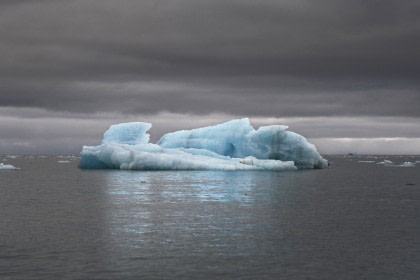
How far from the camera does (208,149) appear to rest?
251 feet

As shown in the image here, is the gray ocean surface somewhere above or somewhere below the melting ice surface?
below

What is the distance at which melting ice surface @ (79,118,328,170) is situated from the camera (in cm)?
6962

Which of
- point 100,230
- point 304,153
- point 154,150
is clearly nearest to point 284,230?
point 100,230

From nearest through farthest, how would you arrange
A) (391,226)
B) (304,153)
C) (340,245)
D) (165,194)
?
(340,245)
(391,226)
(165,194)
(304,153)

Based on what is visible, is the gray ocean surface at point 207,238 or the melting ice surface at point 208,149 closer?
the gray ocean surface at point 207,238

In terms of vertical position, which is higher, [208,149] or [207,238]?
[208,149]

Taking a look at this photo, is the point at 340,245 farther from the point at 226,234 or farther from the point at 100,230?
the point at 100,230

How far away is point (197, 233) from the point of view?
989 inches

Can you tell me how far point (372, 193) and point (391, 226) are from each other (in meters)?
23.1

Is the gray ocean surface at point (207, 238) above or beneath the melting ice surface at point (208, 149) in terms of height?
beneath

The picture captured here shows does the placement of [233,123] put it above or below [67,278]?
above

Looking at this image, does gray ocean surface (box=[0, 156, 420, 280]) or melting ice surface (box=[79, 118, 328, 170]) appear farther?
melting ice surface (box=[79, 118, 328, 170])

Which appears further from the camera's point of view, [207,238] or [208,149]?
[208,149]

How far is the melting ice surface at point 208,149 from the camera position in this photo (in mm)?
69625
